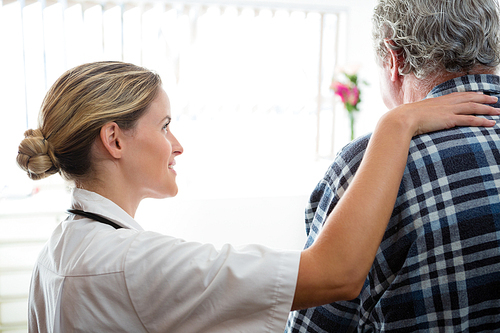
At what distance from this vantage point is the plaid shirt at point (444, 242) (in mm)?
762

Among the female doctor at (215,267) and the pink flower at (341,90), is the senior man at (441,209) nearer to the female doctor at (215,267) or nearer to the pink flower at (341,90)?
the female doctor at (215,267)

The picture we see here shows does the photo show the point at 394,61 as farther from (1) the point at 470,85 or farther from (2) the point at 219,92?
(2) the point at 219,92

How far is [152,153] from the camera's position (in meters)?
0.99

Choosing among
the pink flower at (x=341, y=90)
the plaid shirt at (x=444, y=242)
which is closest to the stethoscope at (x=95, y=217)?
the plaid shirt at (x=444, y=242)

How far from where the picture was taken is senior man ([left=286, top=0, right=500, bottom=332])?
2.51 feet

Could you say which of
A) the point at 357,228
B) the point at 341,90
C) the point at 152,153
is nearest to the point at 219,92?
the point at 341,90

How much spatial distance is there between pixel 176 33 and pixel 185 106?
0.51m

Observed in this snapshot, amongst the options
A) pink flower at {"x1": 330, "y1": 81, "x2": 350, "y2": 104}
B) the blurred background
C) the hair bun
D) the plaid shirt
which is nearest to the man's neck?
the plaid shirt

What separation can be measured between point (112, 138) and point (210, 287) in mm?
431

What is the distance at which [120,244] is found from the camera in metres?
0.75

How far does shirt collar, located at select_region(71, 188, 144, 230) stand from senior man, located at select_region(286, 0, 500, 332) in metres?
0.44

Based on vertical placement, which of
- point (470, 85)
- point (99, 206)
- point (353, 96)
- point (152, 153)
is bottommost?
point (99, 206)

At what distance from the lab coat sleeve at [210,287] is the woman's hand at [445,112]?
0.34 meters

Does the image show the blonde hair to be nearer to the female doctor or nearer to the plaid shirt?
the female doctor
